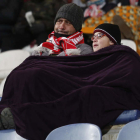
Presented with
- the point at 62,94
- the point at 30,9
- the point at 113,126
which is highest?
the point at 30,9

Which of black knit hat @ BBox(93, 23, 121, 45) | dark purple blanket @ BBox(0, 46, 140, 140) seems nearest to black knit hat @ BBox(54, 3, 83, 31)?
black knit hat @ BBox(93, 23, 121, 45)

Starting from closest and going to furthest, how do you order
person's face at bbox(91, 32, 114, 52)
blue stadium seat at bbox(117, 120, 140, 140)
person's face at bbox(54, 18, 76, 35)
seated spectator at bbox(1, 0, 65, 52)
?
1. blue stadium seat at bbox(117, 120, 140, 140)
2. person's face at bbox(91, 32, 114, 52)
3. person's face at bbox(54, 18, 76, 35)
4. seated spectator at bbox(1, 0, 65, 52)

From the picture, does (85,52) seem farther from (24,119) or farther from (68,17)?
(24,119)

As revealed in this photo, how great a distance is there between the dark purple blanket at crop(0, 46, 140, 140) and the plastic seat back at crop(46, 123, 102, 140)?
0.38ft

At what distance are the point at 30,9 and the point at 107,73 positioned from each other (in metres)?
1.52

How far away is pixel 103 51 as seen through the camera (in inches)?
47.4

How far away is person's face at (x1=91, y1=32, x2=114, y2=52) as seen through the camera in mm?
1296

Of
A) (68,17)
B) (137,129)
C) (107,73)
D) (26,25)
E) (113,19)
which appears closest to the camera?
(137,129)

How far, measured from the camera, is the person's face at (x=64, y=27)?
1.43 meters

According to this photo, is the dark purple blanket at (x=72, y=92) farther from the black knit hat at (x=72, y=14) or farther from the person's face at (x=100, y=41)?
the black knit hat at (x=72, y=14)

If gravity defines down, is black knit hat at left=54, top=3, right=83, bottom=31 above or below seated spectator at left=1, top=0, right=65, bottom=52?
above

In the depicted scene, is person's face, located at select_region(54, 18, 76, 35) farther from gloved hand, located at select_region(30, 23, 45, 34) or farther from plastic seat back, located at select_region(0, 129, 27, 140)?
gloved hand, located at select_region(30, 23, 45, 34)

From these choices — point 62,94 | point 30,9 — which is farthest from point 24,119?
point 30,9

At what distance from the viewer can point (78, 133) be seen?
88 cm
